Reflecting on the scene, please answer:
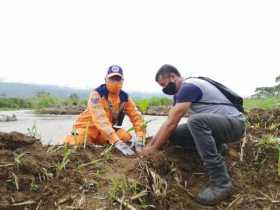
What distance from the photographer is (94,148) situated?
11.9ft

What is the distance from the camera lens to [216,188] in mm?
3090

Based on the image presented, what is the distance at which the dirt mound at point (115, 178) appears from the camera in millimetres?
2705

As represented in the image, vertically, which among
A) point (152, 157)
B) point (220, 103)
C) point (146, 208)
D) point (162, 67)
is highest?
point (162, 67)

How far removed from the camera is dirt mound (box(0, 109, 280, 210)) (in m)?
2.71

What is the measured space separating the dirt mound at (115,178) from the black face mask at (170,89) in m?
0.51

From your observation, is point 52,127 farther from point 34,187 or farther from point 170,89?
point 34,187

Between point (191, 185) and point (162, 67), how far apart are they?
1018 millimetres

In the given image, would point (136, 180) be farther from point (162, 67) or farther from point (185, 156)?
point (162, 67)

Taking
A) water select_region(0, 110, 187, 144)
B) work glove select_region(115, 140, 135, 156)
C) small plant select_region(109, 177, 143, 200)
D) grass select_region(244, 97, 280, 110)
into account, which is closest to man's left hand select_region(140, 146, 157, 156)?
work glove select_region(115, 140, 135, 156)

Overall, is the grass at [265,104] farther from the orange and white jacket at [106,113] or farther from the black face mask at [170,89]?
the black face mask at [170,89]

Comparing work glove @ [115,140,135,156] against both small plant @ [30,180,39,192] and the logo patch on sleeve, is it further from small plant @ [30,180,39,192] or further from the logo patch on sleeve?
small plant @ [30,180,39,192]

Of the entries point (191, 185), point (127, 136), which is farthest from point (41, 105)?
point (191, 185)

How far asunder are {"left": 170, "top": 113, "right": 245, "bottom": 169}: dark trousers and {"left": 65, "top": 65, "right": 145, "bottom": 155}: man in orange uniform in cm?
83

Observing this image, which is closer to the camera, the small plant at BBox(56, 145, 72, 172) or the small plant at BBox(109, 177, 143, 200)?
the small plant at BBox(109, 177, 143, 200)
